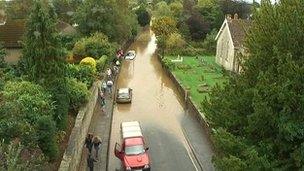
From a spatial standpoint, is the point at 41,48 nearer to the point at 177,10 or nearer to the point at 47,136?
the point at 47,136

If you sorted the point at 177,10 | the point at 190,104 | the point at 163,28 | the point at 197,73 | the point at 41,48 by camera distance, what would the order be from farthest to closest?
the point at 177,10 < the point at 163,28 < the point at 197,73 < the point at 190,104 < the point at 41,48

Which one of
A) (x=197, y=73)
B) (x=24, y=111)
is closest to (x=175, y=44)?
(x=197, y=73)

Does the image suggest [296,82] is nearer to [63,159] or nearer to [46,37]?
[63,159]

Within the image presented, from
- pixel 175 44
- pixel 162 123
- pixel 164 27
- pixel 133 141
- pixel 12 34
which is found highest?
pixel 12 34

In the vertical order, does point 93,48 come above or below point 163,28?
below

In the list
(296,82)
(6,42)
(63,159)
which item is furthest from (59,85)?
(6,42)

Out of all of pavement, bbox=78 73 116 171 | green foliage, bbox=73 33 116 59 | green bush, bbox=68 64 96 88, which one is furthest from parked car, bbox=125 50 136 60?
green bush, bbox=68 64 96 88

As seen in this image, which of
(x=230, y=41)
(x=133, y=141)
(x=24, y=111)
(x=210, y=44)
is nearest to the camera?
(x=24, y=111)
